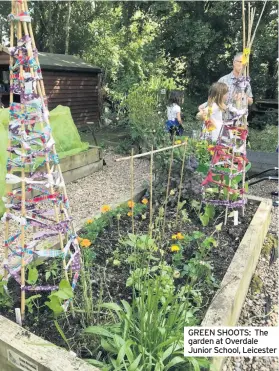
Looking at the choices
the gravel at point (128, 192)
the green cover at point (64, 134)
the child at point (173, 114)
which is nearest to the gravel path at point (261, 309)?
the gravel at point (128, 192)

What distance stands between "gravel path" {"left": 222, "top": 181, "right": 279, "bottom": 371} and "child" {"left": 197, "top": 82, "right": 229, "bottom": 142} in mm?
1578

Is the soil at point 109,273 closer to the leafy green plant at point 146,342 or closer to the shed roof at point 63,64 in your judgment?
the leafy green plant at point 146,342

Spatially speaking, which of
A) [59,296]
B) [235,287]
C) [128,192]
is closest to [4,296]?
[59,296]

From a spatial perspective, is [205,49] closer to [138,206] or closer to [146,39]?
[146,39]

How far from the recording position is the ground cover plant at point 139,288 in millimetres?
1554

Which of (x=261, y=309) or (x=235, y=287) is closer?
(x=235, y=287)

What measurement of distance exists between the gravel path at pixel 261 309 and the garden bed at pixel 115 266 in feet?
1.26

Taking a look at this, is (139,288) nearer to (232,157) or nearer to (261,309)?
(261,309)

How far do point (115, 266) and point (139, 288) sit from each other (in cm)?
62

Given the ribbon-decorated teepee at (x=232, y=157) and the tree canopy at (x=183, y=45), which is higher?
the tree canopy at (x=183, y=45)

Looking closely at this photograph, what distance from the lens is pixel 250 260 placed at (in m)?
2.55

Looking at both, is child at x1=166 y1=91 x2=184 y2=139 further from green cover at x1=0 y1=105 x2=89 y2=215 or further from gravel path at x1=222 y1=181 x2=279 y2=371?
gravel path at x1=222 y1=181 x2=279 y2=371

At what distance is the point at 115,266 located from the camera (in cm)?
239

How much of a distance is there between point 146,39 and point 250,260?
31.2ft
